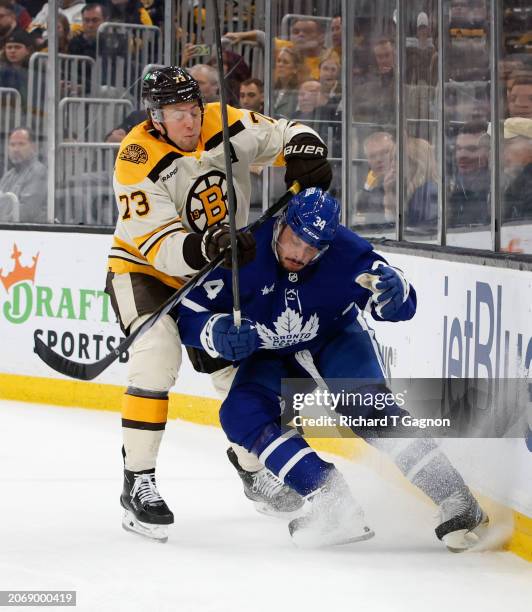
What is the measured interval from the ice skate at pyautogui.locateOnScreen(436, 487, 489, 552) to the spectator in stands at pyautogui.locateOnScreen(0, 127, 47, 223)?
388cm

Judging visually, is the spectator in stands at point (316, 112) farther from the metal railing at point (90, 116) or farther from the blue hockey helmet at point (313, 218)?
the blue hockey helmet at point (313, 218)

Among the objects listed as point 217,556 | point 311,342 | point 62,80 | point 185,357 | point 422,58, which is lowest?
point 217,556

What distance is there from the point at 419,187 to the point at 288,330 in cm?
157

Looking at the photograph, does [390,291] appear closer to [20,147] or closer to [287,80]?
[287,80]

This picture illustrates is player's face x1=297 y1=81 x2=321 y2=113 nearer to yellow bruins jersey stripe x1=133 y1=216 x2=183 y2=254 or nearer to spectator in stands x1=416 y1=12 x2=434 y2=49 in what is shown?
spectator in stands x1=416 y1=12 x2=434 y2=49

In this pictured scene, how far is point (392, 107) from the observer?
17.9ft

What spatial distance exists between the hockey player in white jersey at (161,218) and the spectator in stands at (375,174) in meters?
1.41

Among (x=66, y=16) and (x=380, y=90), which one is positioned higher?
(x=66, y=16)

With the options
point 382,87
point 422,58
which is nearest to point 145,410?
point 422,58

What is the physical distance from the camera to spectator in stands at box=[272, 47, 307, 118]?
614 centimetres

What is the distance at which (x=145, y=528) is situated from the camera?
392cm

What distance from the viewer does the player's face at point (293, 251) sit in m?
3.61

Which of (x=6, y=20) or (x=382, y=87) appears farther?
(x=6, y=20)

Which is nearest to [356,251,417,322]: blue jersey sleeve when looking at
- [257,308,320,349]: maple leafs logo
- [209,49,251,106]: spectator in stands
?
[257,308,320,349]: maple leafs logo
